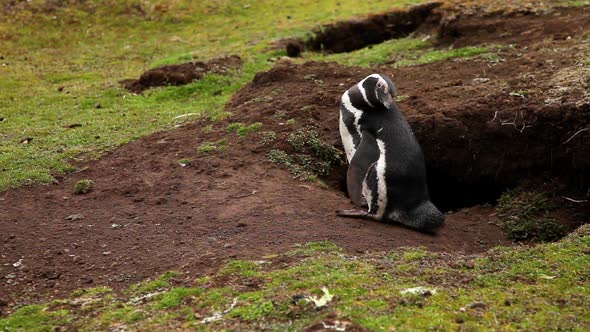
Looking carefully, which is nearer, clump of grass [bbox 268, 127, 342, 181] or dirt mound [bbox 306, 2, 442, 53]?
clump of grass [bbox 268, 127, 342, 181]

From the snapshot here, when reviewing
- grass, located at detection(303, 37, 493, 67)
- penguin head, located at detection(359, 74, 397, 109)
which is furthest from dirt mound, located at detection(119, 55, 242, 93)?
penguin head, located at detection(359, 74, 397, 109)

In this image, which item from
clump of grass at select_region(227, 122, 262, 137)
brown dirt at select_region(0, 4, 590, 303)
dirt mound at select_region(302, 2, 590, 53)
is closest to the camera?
brown dirt at select_region(0, 4, 590, 303)

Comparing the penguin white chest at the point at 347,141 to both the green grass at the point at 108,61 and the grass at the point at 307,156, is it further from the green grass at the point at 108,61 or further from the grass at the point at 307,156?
the green grass at the point at 108,61

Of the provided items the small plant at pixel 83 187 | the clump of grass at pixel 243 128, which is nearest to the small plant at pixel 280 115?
the clump of grass at pixel 243 128

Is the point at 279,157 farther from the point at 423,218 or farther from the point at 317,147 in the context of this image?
the point at 423,218

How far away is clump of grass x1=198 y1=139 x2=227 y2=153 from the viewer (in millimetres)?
8953

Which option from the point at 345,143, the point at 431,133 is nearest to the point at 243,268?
the point at 345,143

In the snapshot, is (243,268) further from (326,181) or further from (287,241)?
(326,181)

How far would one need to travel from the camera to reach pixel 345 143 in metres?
8.47

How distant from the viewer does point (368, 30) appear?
1636 centimetres

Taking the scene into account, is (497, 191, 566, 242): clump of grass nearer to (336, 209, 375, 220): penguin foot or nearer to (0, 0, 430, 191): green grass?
(336, 209, 375, 220): penguin foot

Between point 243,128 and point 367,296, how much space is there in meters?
4.59

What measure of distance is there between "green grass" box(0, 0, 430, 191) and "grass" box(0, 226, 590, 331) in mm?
3457

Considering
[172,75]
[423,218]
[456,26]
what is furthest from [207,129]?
[456,26]
